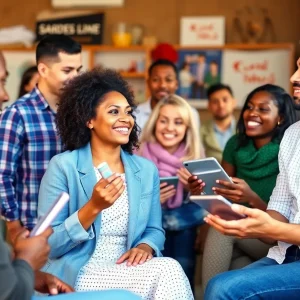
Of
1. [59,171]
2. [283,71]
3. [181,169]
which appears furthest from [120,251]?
[283,71]

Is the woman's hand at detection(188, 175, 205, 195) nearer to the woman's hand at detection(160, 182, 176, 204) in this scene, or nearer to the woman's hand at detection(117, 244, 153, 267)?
the woman's hand at detection(160, 182, 176, 204)

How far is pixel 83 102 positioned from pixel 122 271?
2.62 ft

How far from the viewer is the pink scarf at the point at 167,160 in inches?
148

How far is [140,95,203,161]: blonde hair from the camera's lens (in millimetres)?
3908

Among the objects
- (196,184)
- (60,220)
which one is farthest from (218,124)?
(60,220)

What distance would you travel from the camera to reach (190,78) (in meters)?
6.84

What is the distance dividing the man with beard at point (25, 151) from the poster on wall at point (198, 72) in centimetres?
342

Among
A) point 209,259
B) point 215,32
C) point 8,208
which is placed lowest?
point 209,259

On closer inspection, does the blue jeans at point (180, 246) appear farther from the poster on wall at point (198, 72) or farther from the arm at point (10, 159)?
the poster on wall at point (198, 72)

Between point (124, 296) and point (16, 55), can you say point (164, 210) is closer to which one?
point (124, 296)

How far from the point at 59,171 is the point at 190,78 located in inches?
161

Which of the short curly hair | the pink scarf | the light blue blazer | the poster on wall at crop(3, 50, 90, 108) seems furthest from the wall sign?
the light blue blazer

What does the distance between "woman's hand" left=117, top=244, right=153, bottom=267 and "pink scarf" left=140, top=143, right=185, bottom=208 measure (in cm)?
89

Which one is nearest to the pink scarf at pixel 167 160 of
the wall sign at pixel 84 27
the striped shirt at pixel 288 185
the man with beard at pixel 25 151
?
the man with beard at pixel 25 151
